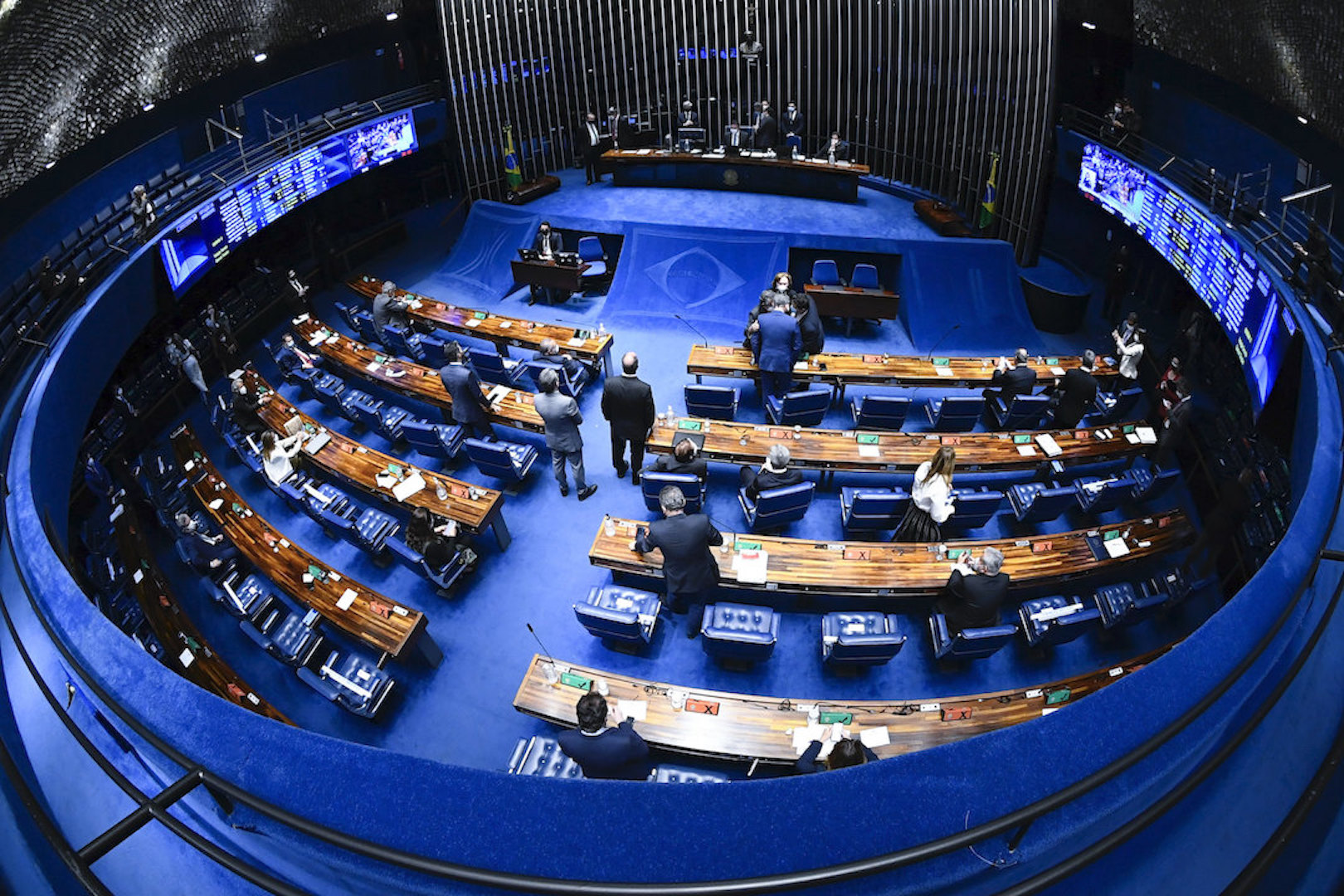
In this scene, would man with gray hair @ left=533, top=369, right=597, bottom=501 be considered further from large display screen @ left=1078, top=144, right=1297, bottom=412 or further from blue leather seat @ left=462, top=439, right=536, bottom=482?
large display screen @ left=1078, top=144, right=1297, bottom=412

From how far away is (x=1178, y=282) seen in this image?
12117 millimetres

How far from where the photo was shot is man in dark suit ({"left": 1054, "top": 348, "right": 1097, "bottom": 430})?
370 inches

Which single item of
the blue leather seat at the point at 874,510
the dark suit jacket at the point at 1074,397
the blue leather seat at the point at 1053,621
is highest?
the dark suit jacket at the point at 1074,397

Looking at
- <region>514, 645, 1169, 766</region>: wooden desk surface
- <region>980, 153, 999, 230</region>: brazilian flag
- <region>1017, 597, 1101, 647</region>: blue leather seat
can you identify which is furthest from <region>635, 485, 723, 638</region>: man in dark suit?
<region>980, 153, 999, 230</region>: brazilian flag

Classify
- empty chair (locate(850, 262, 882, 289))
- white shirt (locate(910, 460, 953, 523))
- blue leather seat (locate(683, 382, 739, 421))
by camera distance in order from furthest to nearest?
1. empty chair (locate(850, 262, 882, 289))
2. blue leather seat (locate(683, 382, 739, 421))
3. white shirt (locate(910, 460, 953, 523))

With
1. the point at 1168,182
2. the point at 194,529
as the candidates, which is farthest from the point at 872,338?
the point at 194,529

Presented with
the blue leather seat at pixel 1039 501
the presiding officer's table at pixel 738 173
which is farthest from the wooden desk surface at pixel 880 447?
the presiding officer's table at pixel 738 173

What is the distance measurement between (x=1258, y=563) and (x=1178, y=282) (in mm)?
6310

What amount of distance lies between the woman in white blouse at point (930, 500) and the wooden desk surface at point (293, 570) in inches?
202

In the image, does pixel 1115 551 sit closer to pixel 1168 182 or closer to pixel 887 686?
pixel 887 686

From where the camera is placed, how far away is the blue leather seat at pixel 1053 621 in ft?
23.0

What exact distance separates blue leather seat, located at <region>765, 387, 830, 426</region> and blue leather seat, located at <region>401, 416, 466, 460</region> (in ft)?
14.0

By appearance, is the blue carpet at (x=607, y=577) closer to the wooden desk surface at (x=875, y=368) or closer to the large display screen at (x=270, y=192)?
the wooden desk surface at (x=875, y=368)

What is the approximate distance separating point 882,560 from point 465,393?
5.41 metres
